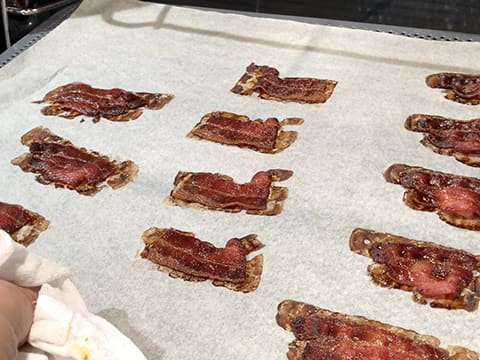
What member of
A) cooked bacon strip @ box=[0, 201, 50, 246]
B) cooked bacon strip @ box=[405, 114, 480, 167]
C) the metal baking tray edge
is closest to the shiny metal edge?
the metal baking tray edge

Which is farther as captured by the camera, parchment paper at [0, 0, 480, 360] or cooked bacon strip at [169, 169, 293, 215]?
cooked bacon strip at [169, 169, 293, 215]

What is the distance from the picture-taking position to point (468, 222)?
1626 mm

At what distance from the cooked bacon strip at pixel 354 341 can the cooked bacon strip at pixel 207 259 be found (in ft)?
0.48

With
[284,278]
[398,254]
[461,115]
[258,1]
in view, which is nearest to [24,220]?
[284,278]

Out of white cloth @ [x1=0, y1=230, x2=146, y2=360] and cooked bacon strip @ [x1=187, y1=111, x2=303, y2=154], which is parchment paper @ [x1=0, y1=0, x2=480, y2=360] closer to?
cooked bacon strip @ [x1=187, y1=111, x2=303, y2=154]

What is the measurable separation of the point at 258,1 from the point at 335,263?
166 cm

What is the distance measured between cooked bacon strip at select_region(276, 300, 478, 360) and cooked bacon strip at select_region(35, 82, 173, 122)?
92 cm

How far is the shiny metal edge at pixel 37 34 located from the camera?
7.58 feet

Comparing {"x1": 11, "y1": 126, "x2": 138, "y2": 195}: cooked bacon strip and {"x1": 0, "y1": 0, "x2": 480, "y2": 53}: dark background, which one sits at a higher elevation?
{"x1": 0, "y1": 0, "x2": 480, "y2": 53}: dark background

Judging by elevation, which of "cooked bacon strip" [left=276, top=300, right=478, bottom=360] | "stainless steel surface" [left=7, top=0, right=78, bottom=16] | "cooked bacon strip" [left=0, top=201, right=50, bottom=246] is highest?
"stainless steel surface" [left=7, top=0, right=78, bottom=16]

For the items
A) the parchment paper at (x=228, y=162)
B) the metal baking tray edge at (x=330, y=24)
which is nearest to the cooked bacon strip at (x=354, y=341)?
the parchment paper at (x=228, y=162)

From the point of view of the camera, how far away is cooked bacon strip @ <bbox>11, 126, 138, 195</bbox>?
5.94ft

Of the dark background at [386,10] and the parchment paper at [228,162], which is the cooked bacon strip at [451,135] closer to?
the parchment paper at [228,162]

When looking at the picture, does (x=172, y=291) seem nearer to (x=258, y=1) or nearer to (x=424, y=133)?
(x=424, y=133)
